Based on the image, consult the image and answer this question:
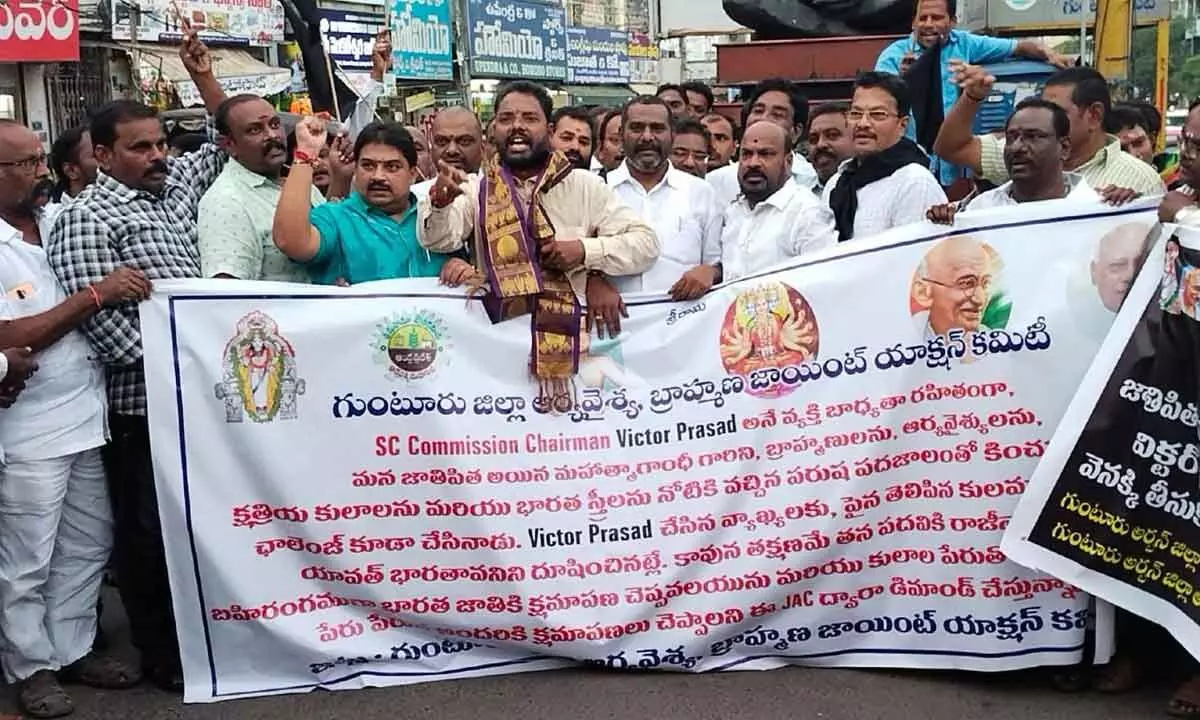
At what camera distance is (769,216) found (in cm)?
457

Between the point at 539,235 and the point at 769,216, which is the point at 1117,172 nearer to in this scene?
the point at 769,216

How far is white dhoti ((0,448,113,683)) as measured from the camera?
392 centimetres

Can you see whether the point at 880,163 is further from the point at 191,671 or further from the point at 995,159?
the point at 191,671

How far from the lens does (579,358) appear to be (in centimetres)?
401

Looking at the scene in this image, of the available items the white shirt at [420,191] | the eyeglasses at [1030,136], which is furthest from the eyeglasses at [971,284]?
the white shirt at [420,191]

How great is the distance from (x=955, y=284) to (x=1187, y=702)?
1376 millimetres

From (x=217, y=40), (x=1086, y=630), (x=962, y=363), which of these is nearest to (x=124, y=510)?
(x=962, y=363)

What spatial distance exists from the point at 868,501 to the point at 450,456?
131cm

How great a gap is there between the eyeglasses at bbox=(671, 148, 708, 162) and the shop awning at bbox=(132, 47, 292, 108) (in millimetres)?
14989

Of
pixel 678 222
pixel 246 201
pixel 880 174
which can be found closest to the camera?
pixel 246 201

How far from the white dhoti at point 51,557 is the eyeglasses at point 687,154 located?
3092 millimetres

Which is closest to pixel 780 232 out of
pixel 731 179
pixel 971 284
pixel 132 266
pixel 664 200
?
pixel 664 200

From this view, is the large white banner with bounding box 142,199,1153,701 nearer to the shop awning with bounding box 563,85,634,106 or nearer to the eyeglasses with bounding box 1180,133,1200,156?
the eyeglasses with bounding box 1180,133,1200,156

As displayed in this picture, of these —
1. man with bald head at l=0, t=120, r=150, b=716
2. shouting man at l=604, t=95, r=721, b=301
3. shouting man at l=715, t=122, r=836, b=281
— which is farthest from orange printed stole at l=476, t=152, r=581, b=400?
man with bald head at l=0, t=120, r=150, b=716
